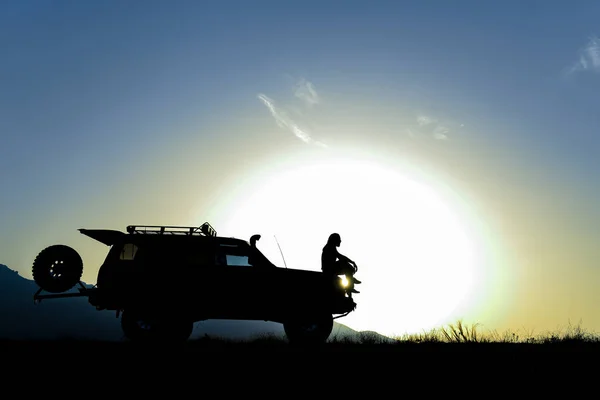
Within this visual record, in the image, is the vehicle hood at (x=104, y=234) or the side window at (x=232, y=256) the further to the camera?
the side window at (x=232, y=256)

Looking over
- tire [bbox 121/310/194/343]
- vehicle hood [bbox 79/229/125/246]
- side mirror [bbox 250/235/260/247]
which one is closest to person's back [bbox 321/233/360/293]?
side mirror [bbox 250/235/260/247]

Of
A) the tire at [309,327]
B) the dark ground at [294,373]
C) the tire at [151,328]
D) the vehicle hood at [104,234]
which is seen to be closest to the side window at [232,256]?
the tire at [151,328]

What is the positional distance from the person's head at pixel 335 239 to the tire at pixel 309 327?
1551 mm

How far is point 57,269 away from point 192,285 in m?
3.20

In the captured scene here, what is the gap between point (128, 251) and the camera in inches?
553

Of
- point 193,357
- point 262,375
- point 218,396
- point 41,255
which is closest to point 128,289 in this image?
point 41,255

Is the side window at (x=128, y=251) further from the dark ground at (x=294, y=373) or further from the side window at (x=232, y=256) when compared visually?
the dark ground at (x=294, y=373)

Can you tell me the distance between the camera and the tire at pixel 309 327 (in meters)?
14.5

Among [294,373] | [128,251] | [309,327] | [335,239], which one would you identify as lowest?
[294,373]

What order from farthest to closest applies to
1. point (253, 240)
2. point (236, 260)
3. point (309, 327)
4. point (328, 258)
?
point (328, 258) < point (309, 327) < point (253, 240) < point (236, 260)

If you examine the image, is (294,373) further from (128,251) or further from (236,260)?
(128,251)

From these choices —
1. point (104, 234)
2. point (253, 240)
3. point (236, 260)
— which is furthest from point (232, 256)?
point (104, 234)

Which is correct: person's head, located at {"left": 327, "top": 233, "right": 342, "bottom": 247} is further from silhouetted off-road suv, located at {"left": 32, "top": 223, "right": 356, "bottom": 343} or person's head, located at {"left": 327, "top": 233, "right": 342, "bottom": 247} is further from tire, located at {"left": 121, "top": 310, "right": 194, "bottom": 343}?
tire, located at {"left": 121, "top": 310, "right": 194, "bottom": 343}

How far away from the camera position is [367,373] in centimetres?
691
